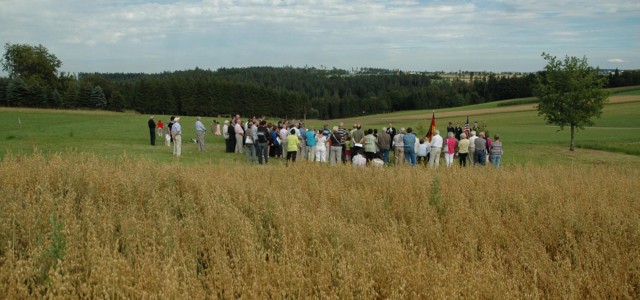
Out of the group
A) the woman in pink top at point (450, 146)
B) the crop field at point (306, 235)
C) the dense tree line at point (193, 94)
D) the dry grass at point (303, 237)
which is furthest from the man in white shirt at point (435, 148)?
the dense tree line at point (193, 94)

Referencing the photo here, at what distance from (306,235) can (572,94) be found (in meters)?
28.2

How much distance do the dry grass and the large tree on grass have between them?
21.2 meters

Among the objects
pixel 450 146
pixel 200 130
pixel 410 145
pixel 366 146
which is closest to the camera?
pixel 410 145

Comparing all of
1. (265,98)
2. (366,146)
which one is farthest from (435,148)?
(265,98)

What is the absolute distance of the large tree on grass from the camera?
29.5m

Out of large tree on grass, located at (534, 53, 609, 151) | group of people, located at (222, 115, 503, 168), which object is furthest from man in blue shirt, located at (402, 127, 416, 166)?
large tree on grass, located at (534, 53, 609, 151)

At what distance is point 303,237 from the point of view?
255 inches

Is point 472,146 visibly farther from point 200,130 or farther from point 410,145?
point 200,130

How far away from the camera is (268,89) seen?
11625 centimetres

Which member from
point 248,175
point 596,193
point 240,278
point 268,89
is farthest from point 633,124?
point 268,89

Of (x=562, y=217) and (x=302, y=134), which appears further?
(x=302, y=134)

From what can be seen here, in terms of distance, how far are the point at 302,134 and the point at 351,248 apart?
1571cm

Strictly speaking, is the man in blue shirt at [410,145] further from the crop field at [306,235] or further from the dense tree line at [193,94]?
the dense tree line at [193,94]

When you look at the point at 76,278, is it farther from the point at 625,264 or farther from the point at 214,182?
the point at 625,264
